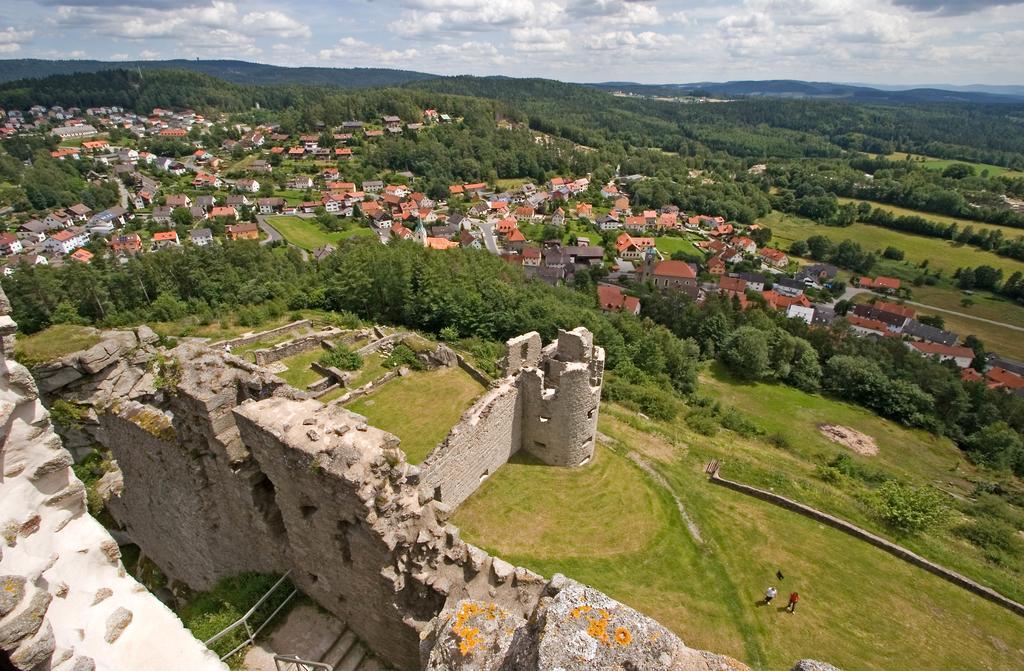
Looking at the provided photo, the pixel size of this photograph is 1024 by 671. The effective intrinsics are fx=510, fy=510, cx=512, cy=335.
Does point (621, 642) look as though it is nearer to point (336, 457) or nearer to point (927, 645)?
point (336, 457)

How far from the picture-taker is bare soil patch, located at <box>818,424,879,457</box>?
42875 millimetres

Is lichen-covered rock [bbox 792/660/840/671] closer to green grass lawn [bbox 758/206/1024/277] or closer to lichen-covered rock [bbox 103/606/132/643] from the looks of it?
lichen-covered rock [bbox 103/606/132/643]

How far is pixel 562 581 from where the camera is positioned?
7.13m

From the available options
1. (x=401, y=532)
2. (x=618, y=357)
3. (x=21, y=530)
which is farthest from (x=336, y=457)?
(x=618, y=357)

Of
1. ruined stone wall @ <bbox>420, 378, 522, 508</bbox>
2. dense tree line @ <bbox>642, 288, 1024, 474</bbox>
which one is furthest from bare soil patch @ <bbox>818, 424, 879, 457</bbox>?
ruined stone wall @ <bbox>420, 378, 522, 508</bbox>

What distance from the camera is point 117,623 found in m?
6.59

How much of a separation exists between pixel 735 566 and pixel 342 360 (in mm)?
21988

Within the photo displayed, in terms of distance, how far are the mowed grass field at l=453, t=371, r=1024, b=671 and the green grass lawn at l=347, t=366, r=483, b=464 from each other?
14.6 ft

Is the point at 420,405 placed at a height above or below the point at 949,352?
above

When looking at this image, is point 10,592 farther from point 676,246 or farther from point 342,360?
point 676,246

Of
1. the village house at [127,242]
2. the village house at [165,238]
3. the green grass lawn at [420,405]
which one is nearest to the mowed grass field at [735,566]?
the green grass lawn at [420,405]

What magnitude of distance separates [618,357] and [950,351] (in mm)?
57074

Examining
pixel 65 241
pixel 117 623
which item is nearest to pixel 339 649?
pixel 117 623

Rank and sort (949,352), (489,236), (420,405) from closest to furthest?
(420,405) → (949,352) → (489,236)
